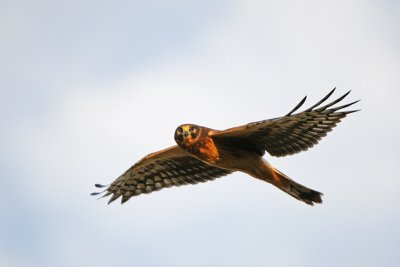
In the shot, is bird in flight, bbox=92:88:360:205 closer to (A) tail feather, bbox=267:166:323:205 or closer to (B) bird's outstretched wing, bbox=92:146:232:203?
(A) tail feather, bbox=267:166:323:205

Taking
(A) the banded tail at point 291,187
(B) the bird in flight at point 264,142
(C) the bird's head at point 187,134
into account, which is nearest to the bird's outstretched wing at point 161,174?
(B) the bird in flight at point 264,142

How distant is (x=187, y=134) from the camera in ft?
45.1

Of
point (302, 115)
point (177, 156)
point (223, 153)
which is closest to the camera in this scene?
point (302, 115)

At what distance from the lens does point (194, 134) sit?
45.0ft

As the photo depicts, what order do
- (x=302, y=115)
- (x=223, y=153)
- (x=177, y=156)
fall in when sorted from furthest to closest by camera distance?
(x=177, y=156)
(x=223, y=153)
(x=302, y=115)

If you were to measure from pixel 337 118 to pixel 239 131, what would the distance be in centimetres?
153

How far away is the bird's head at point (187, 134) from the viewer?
13703 mm

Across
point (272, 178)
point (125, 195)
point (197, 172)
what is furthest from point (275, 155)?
point (125, 195)

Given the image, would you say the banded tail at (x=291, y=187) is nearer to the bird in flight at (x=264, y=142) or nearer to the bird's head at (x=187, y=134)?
the bird in flight at (x=264, y=142)

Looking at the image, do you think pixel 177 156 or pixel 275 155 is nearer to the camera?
pixel 275 155

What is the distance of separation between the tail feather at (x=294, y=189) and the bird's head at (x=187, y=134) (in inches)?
51.6

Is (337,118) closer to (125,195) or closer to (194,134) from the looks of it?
(194,134)

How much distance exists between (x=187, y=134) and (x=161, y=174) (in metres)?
2.24

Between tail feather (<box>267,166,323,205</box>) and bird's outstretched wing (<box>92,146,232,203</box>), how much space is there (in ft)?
4.98
